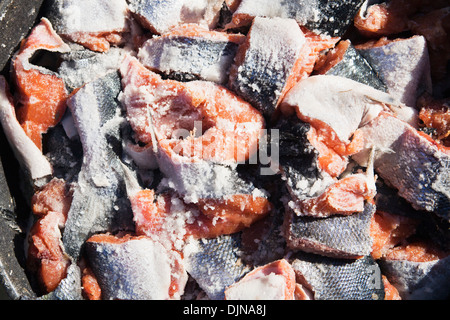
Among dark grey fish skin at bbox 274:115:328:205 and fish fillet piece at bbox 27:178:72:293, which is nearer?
dark grey fish skin at bbox 274:115:328:205

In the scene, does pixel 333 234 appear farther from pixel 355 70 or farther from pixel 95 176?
pixel 95 176

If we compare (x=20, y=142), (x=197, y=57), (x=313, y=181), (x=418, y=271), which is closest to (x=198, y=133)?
(x=197, y=57)

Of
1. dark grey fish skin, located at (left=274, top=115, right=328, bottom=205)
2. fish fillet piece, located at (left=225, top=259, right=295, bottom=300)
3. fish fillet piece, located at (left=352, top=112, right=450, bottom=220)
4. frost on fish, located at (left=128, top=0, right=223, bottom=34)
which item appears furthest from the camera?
frost on fish, located at (left=128, top=0, right=223, bottom=34)

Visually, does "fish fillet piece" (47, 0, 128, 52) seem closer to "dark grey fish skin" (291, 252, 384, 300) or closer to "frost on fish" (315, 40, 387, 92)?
"frost on fish" (315, 40, 387, 92)

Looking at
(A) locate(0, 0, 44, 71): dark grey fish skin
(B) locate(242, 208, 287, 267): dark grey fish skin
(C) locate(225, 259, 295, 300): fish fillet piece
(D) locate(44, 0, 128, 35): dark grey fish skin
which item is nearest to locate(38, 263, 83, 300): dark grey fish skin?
(C) locate(225, 259, 295, 300): fish fillet piece

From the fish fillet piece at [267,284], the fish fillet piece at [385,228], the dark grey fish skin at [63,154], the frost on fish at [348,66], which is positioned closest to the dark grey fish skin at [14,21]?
the dark grey fish skin at [63,154]

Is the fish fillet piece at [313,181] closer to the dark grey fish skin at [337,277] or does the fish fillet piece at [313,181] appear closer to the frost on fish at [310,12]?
the dark grey fish skin at [337,277]

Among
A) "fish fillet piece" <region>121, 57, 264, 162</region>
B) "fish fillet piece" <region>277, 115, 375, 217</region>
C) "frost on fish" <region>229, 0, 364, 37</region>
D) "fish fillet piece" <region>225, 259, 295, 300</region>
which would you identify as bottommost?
"fish fillet piece" <region>225, 259, 295, 300</region>
